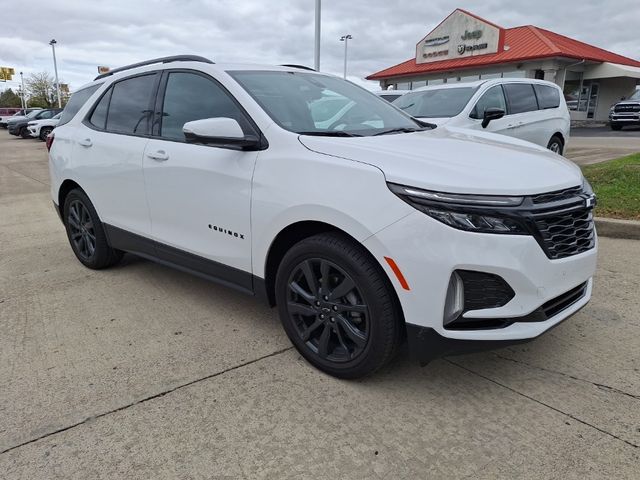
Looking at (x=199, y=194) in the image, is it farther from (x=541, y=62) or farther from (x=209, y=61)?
(x=541, y=62)

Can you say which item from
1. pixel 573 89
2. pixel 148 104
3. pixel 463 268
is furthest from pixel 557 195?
pixel 573 89

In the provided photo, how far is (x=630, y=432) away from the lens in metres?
2.33

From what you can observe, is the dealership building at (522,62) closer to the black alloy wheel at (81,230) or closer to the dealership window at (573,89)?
the dealership window at (573,89)

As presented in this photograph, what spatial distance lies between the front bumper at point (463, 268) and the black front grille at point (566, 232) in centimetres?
6

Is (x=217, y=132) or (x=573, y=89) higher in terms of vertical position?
(x=573, y=89)

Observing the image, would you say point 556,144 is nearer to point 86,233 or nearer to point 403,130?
point 403,130

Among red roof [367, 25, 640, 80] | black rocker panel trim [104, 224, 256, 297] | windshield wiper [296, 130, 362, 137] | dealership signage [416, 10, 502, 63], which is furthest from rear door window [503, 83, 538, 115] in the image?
dealership signage [416, 10, 502, 63]

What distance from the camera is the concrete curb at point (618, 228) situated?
521 cm

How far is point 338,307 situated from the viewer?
267cm

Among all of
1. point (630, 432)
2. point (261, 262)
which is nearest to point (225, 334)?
point (261, 262)

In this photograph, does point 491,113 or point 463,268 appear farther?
point 491,113

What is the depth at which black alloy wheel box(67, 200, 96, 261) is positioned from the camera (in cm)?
457

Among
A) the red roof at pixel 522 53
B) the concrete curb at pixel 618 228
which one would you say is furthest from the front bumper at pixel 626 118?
the concrete curb at pixel 618 228

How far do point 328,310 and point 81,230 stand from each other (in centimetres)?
303
